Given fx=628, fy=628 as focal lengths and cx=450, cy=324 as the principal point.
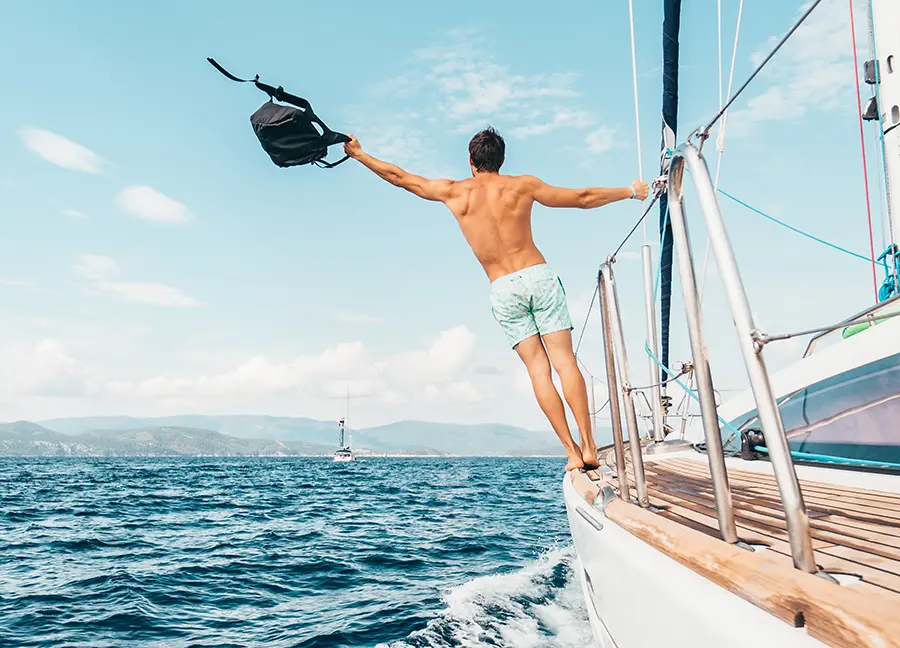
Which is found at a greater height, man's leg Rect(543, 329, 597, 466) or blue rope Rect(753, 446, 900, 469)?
man's leg Rect(543, 329, 597, 466)

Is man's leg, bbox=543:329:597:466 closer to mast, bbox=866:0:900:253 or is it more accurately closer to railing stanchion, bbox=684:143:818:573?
railing stanchion, bbox=684:143:818:573

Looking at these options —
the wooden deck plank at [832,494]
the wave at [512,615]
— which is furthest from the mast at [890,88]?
the wave at [512,615]

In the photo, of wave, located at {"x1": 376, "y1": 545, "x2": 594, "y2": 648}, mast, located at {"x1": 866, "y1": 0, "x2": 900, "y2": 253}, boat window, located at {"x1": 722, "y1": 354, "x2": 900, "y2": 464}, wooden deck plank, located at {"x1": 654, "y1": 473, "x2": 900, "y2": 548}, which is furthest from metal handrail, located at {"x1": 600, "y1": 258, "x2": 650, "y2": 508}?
wave, located at {"x1": 376, "y1": 545, "x2": 594, "y2": 648}

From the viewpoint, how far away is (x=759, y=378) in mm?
1316

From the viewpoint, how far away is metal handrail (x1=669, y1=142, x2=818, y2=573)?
49.8 inches

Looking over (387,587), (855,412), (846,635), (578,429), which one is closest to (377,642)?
(387,587)

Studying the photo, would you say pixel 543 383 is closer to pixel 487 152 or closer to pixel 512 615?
pixel 487 152

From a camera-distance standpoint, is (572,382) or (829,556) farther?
(572,382)

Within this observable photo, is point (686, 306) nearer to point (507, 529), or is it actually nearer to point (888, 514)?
point (888, 514)

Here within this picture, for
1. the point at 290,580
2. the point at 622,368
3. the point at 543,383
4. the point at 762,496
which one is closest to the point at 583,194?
the point at 543,383

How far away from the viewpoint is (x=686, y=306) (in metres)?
1.67

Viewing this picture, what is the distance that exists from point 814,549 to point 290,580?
735 centimetres

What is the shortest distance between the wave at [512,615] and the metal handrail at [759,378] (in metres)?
4.51

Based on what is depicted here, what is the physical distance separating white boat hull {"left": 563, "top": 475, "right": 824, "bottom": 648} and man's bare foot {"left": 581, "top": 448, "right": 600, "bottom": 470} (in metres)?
0.91
